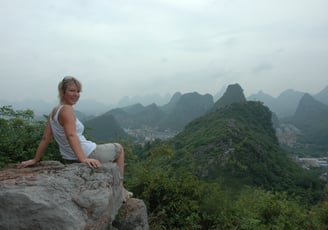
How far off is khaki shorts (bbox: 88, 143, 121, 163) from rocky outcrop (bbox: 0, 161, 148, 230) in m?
0.12

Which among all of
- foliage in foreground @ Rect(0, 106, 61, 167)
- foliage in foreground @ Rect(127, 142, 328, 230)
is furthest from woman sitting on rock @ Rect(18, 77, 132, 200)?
foliage in foreground @ Rect(127, 142, 328, 230)

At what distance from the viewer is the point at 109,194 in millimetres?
3033

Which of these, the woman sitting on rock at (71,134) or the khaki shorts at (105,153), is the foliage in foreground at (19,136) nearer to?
the woman sitting on rock at (71,134)

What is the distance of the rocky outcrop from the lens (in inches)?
101

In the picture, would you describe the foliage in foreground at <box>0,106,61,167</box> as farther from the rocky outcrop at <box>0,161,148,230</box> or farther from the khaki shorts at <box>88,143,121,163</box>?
the khaki shorts at <box>88,143,121,163</box>

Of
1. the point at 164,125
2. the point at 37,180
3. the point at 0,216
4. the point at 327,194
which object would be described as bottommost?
the point at 164,125

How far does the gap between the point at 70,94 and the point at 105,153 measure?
69 centimetres

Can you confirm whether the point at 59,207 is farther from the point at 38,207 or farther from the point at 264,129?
the point at 264,129

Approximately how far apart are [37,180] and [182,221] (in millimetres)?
2087

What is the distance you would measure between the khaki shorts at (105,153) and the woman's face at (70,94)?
0.55 meters

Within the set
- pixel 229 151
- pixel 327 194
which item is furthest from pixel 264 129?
pixel 327 194

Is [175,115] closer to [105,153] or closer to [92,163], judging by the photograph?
[105,153]

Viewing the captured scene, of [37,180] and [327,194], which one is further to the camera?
[327,194]

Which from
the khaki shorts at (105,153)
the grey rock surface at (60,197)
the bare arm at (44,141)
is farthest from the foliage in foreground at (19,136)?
the khaki shorts at (105,153)
